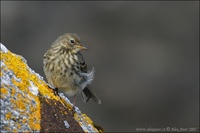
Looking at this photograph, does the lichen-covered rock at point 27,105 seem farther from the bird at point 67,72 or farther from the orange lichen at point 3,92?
the bird at point 67,72

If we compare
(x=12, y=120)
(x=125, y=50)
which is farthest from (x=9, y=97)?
(x=125, y=50)

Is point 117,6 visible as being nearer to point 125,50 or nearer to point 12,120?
point 125,50

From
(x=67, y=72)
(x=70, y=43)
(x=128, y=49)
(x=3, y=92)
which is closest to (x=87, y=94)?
(x=67, y=72)

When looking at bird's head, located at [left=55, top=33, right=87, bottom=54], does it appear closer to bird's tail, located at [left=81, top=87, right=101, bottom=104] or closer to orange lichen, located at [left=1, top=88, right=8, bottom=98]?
bird's tail, located at [left=81, top=87, right=101, bottom=104]

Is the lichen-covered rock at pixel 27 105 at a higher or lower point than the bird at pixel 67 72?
higher

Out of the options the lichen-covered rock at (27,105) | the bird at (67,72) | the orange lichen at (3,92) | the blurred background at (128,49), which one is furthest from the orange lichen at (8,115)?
the blurred background at (128,49)

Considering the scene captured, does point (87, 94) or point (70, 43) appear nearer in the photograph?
point (87, 94)

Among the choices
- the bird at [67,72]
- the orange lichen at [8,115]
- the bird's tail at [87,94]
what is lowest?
the bird's tail at [87,94]

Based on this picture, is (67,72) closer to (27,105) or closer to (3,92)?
(27,105)
